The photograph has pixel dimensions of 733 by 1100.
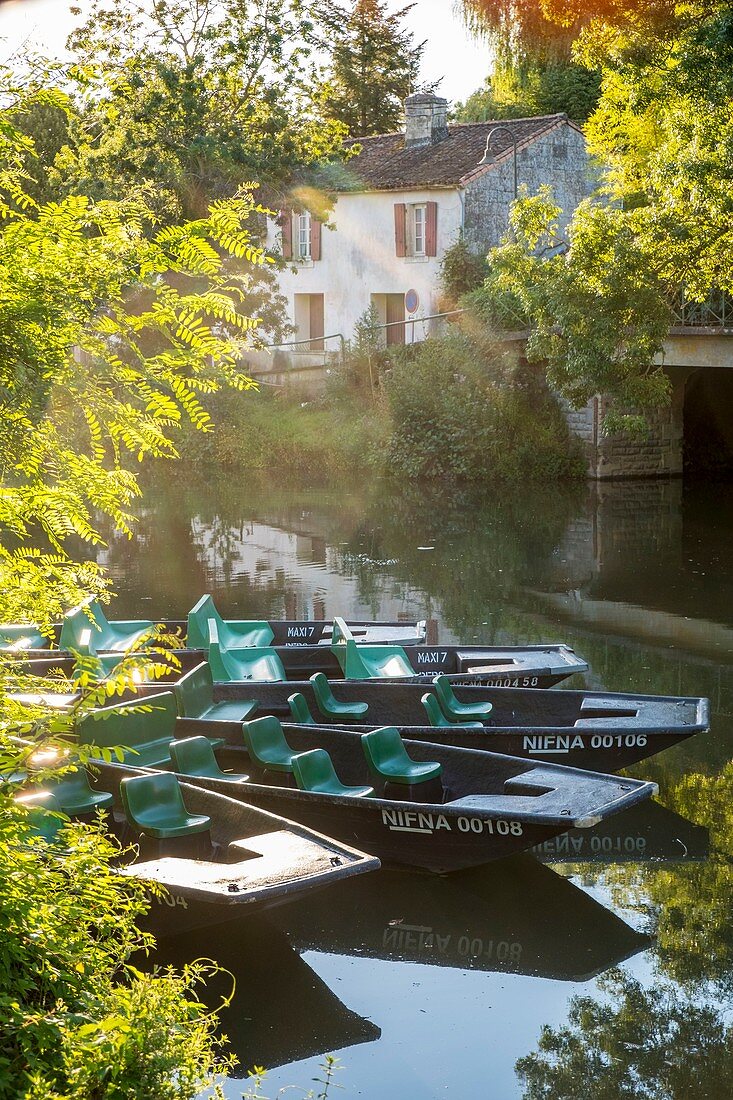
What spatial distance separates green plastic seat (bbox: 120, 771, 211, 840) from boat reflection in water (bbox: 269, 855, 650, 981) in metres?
0.79

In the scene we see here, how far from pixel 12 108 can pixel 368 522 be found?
19953 mm

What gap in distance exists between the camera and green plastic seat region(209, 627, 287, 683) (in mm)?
11234

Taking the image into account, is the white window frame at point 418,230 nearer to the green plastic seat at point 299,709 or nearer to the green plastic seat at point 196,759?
the green plastic seat at point 299,709

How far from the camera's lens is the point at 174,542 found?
23.1 metres

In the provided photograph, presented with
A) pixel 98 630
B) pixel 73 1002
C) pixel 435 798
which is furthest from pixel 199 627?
pixel 73 1002

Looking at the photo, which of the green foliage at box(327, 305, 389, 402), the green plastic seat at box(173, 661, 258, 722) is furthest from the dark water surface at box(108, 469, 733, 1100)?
the green foliage at box(327, 305, 389, 402)

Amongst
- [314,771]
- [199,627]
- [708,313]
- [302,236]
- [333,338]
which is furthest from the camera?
[302,236]

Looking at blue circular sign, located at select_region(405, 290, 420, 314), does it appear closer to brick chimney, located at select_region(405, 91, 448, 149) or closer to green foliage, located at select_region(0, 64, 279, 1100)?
brick chimney, located at select_region(405, 91, 448, 149)

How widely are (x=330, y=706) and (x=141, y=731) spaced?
1.66m

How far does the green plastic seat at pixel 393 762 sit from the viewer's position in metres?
8.59

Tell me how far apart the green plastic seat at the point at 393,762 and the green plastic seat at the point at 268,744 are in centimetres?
57

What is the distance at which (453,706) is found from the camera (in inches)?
404

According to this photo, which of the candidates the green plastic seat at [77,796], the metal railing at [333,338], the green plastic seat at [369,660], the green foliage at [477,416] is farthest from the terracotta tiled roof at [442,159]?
the green plastic seat at [77,796]

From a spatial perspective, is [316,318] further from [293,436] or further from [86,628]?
[86,628]
